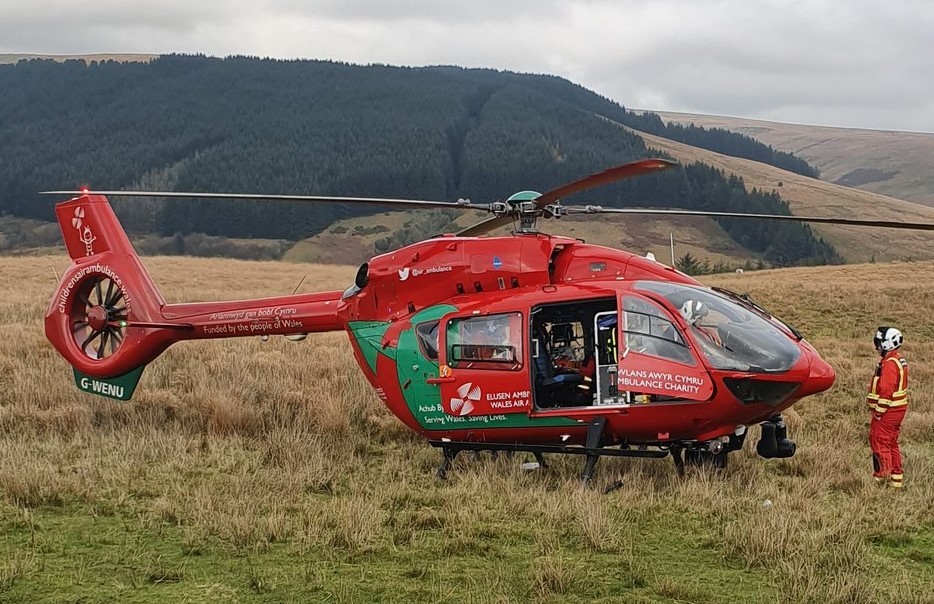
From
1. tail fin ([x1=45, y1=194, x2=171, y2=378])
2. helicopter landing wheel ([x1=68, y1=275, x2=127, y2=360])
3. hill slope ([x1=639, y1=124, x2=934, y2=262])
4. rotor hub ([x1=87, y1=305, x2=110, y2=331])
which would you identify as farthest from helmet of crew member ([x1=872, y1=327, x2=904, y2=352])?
hill slope ([x1=639, y1=124, x2=934, y2=262])

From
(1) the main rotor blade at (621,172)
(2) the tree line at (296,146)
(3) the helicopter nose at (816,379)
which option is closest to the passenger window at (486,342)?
(1) the main rotor blade at (621,172)

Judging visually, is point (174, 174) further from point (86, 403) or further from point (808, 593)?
point (808, 593)

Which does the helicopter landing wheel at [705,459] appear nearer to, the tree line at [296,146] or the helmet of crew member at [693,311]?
the helmet of crew member at [693,311]

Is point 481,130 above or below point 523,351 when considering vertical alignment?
above

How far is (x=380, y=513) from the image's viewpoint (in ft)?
27.8

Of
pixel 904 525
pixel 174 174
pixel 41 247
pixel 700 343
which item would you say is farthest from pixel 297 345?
pixel 174 174

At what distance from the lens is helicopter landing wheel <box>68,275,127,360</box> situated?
12875 millimetres

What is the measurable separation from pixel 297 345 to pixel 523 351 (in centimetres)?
1095

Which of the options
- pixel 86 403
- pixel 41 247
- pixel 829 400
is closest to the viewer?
pixel 86 403

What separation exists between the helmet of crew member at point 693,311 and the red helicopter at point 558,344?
2 centimetres

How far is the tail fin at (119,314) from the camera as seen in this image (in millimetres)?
11961

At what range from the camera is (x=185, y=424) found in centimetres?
1261

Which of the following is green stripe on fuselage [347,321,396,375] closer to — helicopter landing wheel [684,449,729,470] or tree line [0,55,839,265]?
helicopter landing wheel [684,449,729,470]

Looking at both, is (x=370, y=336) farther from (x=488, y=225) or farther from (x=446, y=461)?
(x=488, y=225)
